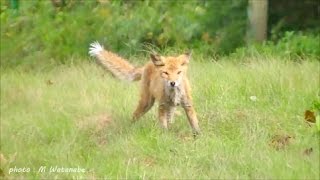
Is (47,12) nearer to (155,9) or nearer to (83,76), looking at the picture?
(155,9)

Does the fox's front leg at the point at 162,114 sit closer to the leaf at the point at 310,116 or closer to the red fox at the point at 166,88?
the red fox at the point at 166,88

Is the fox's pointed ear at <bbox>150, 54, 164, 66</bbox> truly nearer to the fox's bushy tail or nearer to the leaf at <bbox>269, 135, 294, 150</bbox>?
the fox's bushy tail

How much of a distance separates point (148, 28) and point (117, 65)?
4758 mm

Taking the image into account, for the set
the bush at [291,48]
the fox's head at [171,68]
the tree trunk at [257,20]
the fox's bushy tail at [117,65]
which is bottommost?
the fox's head at [171,68]

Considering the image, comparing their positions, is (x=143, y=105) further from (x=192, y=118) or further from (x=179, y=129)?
(x=192, y=118)

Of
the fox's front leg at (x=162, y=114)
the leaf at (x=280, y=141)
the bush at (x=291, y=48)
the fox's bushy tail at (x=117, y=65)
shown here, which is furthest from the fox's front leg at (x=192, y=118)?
the bush at (x=291, y=48)

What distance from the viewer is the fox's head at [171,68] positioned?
6895 mm

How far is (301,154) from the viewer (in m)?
6.05

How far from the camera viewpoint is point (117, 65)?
8.45 meters

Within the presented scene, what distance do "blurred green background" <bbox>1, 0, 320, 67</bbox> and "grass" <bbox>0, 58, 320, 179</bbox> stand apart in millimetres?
1986

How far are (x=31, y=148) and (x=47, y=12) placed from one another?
7491 mm

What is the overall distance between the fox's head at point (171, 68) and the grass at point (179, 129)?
0.55 meters

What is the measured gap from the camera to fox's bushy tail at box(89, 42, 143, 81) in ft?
27.3

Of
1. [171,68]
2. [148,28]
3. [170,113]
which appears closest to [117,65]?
[170,113]
